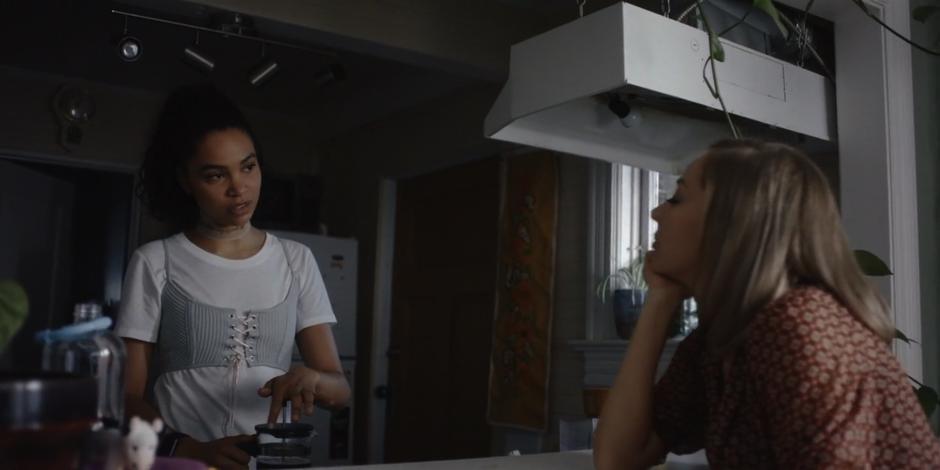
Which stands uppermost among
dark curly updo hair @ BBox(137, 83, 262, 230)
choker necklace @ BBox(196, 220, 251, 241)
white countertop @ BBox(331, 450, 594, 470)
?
dark curly updo hair @ BBox(137, 83, 262, 230)

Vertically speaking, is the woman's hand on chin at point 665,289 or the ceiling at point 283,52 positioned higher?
the ceiling at point 283,52

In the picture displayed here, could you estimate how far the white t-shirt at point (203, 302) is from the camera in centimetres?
149

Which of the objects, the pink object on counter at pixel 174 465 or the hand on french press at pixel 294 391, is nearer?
the pink object on counter at pixel 174 465

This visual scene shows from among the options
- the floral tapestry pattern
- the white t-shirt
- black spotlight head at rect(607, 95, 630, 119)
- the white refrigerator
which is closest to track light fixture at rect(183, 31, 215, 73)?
the white refrigerator

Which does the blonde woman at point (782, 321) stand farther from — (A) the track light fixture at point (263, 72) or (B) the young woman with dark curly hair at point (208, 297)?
(A) the track light fixture at point (263, 72)

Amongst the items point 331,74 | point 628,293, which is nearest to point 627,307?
point 628,293

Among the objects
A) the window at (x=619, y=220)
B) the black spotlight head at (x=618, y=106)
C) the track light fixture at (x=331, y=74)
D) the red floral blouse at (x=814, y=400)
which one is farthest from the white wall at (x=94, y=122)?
the red floral blouse at (x=814, y=400)

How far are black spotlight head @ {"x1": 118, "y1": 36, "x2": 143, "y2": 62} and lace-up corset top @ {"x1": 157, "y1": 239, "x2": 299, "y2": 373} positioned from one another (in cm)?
208

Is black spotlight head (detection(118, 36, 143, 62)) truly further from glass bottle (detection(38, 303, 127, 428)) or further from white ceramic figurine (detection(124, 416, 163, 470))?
white ceramic figurine (detection(124, 416, 163, 470))

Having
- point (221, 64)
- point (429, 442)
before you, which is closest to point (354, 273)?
point (429, 442)

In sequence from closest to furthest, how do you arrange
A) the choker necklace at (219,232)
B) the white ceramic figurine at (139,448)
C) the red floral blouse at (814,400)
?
1. the white ceramic figurine at (139,448)
2. the red floral blouse at (814,400)
3. the choker necklace at (219,232)

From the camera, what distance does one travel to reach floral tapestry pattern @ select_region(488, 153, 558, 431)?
3.74 metres

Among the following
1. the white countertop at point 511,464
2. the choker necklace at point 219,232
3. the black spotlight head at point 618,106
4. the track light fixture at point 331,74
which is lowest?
the white countertop at point 511,464

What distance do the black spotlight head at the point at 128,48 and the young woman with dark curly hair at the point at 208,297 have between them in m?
1.94
